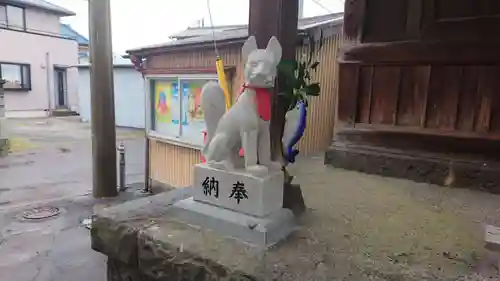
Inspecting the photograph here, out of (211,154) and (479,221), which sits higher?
(211,154)

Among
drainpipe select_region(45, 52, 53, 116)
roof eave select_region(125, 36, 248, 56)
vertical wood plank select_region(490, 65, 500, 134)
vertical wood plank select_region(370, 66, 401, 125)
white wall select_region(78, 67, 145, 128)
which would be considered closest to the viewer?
vertical wood plank select_region(490, 65, 500, 134)

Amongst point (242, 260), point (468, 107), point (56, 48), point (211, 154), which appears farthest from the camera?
point (56, 48)

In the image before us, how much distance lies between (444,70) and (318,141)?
5.35 feet

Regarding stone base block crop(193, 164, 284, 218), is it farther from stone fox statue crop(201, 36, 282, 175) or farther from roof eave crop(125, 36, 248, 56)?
roof eave crop(125, 36, 248, 56)

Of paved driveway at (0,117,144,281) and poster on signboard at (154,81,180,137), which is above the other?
poster on signboard at (154,81,180,137)

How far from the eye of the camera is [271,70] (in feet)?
4.84

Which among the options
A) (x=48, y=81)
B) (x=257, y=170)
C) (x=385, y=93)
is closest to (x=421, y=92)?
(x=385, y=93)

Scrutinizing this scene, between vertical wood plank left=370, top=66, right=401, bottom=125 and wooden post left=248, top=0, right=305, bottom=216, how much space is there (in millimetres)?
1626

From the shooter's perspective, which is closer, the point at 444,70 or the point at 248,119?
the point at 248,119

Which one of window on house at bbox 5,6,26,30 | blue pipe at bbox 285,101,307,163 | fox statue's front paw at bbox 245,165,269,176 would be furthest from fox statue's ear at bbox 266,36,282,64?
window on house at bbox 5,6,26,30

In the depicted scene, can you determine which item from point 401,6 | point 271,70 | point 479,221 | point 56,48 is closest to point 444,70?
point 401,6

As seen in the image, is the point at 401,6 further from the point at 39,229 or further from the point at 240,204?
the point at 39,229

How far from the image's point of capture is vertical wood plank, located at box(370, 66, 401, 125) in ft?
10.0

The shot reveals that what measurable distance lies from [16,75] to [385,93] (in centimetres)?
1701
